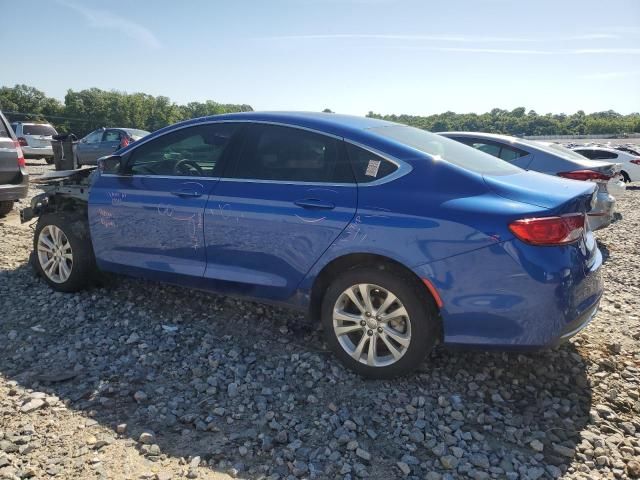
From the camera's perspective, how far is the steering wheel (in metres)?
3.92

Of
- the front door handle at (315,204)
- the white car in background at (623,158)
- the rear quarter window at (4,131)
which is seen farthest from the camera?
the white car in background at (623,158)

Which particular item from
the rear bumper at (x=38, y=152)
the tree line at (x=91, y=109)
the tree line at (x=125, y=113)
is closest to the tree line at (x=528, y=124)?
the tree line at (x=125, y=113)

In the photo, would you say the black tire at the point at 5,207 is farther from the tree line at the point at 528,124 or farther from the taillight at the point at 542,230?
the tree line at the point at 528,124

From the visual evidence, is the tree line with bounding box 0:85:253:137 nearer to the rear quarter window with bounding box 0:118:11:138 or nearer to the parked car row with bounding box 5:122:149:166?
the parked car row with bounding box 5:122:149:166

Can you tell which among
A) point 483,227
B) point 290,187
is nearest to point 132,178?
point 290,187

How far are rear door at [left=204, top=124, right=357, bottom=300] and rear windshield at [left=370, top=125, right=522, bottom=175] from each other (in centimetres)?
46

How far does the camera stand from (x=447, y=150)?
3.45 meters

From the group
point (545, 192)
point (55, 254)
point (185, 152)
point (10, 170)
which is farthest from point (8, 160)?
point (545, 192)

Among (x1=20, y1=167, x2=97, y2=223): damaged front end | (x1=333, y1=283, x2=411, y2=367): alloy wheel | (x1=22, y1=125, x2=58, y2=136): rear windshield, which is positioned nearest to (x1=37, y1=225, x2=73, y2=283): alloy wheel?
(x1=20, y1=167, x2=97, y2=223): damaged front end

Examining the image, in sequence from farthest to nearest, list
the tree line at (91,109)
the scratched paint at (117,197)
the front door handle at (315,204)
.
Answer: the tree line at (91,109) < the scratched paint at (117,197) < the front door handle at (315,204)

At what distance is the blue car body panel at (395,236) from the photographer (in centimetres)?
277

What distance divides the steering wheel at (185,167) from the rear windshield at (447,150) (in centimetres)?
140

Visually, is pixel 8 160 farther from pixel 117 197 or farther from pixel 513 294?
pixel 513 294

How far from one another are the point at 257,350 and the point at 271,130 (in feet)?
5.22
